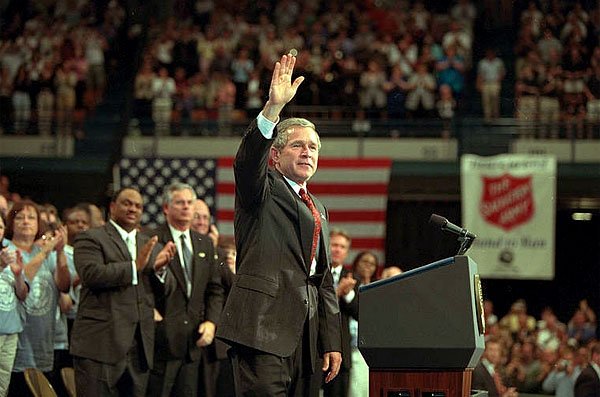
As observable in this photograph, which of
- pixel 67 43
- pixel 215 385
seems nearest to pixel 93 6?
pixel 67 43

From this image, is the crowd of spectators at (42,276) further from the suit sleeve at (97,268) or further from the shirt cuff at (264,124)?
the shirt cuff at (264,124)

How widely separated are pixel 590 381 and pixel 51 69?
1073 centimetres

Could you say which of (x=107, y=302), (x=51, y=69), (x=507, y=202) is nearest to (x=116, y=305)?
(x=107, y=302)

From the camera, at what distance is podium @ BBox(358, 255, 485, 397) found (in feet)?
15.6

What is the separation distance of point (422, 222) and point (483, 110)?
2.04 metres

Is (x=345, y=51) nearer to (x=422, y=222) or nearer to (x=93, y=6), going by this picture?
(x=422, y=222)

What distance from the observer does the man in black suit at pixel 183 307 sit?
7363 millimetres

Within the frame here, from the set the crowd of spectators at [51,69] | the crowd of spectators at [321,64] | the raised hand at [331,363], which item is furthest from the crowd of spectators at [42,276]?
the crowd of spectators at [51,69]

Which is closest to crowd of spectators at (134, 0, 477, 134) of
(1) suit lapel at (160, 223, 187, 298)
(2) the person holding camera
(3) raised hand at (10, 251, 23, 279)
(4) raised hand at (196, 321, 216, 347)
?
(2) the person holding camera

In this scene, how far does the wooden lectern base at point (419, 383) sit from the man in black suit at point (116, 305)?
226 centimetres

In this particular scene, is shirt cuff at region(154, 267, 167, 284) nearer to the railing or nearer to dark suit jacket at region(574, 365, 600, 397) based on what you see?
dark suit jacket at region(574, 365, 600, 397)

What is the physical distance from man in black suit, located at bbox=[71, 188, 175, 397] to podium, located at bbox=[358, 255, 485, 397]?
2218mm

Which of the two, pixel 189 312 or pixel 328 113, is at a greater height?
pixel 328 113

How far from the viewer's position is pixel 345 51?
17469mm
